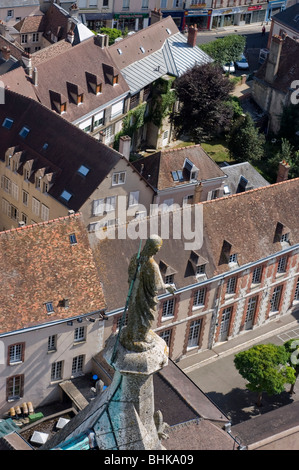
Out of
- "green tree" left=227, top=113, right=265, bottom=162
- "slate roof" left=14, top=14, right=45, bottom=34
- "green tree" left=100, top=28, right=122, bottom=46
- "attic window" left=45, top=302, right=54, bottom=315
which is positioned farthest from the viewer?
"green tree" left=100, top=28, right=122, bottom=46

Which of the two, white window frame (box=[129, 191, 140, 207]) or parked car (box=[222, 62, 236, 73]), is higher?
white window frame (box=[129, 191, 140, 207])

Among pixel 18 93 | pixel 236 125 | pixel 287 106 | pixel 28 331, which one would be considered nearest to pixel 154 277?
pixel 28 331

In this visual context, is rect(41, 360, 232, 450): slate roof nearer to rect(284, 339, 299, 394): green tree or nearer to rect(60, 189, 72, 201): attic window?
rect(284, 339, 299, 394): green tree

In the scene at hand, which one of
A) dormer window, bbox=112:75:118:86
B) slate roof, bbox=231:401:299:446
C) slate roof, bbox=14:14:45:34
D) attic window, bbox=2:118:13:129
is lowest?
slate roof, bbox=231:401:299:446

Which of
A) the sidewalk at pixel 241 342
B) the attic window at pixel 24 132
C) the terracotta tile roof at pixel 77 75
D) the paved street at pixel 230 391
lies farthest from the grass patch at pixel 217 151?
the paved street at pixel 230 391

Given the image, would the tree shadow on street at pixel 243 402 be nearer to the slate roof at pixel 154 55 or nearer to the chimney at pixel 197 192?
the chimney at pixel 197 192

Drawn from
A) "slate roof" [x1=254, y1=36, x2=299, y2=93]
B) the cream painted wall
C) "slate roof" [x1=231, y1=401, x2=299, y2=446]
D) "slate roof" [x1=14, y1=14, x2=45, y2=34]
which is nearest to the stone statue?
"slate roof" [x1=231, y1=401, x2=299, y2=446]

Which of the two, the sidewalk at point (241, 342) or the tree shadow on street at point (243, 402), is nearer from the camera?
the tree shadow on street at point (243, 402)
